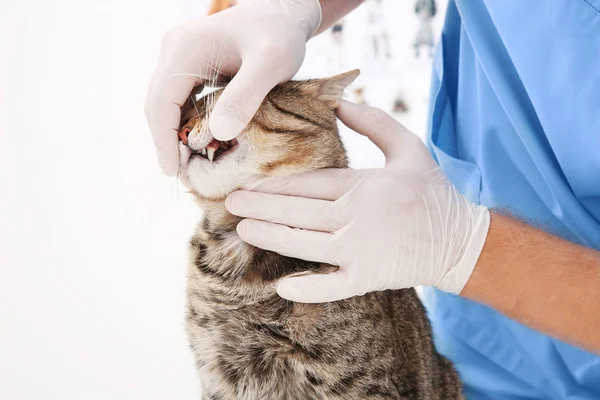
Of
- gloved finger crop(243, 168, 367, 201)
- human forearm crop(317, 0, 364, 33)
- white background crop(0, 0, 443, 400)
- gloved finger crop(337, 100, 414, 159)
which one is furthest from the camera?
white background crop(0, 0, 443, 400)

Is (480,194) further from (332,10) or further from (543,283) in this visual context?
(332,10)

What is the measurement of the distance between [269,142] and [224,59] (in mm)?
284

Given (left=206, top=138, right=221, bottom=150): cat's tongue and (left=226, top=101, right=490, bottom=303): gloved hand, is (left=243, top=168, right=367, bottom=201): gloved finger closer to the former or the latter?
(left=226, top=101, right=490, bottom=303): gloved hand

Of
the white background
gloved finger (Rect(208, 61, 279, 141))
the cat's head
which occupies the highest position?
gloved finger (Rect(208, 61, 279, 141))

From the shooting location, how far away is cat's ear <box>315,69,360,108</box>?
126 centimetres

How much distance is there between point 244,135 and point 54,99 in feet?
3.75

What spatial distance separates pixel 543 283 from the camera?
1133 millimetres

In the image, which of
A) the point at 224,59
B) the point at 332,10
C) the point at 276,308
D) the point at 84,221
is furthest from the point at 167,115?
the point at 84,221

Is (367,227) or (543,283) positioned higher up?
(367,227)

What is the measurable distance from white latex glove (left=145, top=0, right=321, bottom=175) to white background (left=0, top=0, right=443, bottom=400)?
650 millimetres

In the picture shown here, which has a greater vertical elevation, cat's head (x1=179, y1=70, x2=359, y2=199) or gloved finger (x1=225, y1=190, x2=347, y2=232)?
cat's head (x1=179, y1=70, x2=359, y2=199)

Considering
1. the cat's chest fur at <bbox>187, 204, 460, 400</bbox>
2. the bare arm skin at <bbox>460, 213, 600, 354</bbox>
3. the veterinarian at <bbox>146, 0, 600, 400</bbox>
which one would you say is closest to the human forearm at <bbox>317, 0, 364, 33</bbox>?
the veterinarian at <bbox>146, 0, 600, 400</bbox>

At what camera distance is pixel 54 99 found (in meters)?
1.99

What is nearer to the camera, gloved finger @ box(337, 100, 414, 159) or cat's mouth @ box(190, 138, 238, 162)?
cat's mouth @ box(190, 138, 238, 162)
